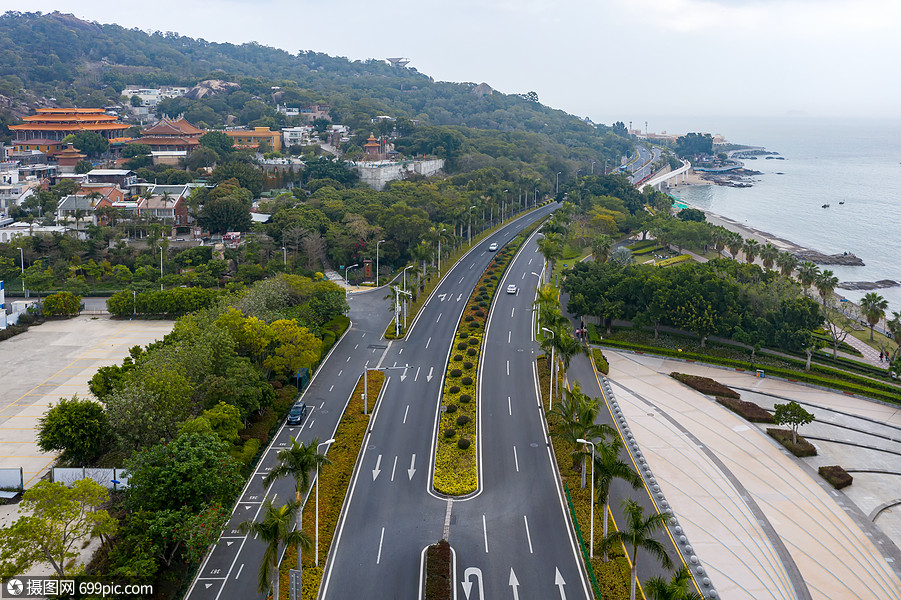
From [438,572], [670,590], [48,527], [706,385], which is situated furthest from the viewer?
[706,385]

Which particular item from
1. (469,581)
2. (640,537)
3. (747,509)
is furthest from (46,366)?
(747,509)

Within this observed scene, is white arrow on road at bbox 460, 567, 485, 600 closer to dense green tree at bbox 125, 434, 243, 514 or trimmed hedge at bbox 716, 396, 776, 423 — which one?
dense green tree at bbox 125, 434, 243, 514

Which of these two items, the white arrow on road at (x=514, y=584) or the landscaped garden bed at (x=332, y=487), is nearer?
the white arrow on road at (x=514, y=584)

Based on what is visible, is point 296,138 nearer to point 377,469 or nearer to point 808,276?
point 808,276

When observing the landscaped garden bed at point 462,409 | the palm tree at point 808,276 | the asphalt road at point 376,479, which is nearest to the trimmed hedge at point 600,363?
the landscaped garden bed at point 462,409

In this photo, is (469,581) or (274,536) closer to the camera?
(274,536)

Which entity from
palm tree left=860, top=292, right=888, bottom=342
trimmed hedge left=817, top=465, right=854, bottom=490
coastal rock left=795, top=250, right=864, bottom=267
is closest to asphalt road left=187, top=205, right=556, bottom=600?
trimmed hedge left=817, top=465, right=854, bottom=490

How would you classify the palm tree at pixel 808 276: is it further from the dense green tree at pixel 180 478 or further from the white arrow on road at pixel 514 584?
A: the dense green tree at pixel 180 478
